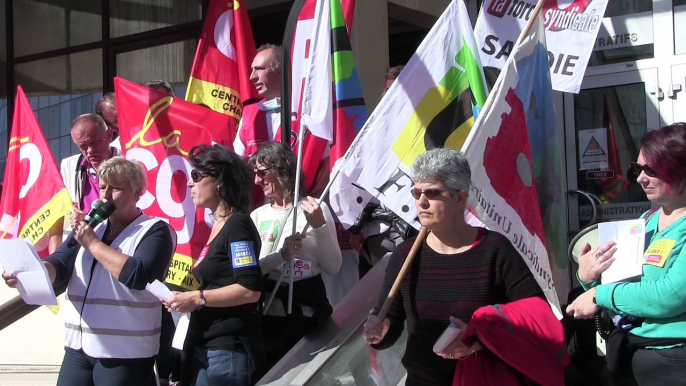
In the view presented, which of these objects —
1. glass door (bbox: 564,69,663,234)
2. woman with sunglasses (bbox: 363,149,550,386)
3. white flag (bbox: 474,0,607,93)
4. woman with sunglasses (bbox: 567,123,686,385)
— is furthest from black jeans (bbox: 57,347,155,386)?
glass door (bbox: 564,69,663,234)

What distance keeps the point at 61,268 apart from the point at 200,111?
1541 mm

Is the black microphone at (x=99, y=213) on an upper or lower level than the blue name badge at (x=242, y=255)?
upper

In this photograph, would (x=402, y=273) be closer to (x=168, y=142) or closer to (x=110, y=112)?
(x=168, y=142)

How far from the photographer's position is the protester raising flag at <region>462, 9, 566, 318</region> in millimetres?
3600

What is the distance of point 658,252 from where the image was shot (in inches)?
134

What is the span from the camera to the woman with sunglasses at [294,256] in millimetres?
4547

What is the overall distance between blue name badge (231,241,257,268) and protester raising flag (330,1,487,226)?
64 cm

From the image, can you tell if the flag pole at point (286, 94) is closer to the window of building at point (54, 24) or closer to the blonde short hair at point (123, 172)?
the blonde short hair at point (123, 172)

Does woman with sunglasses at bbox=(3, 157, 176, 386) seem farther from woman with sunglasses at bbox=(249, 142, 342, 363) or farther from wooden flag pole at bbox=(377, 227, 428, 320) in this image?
wooden flag pole at bbox=(377, 227, 428, 320)

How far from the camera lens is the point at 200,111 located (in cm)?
540

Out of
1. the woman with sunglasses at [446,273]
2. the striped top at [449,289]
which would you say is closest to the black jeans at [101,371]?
the woman with sunglasses at [446,273]

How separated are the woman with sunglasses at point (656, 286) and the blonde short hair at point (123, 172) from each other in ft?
6.83

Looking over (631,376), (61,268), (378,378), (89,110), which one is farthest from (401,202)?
(89,110)

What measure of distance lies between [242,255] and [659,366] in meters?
1.81
